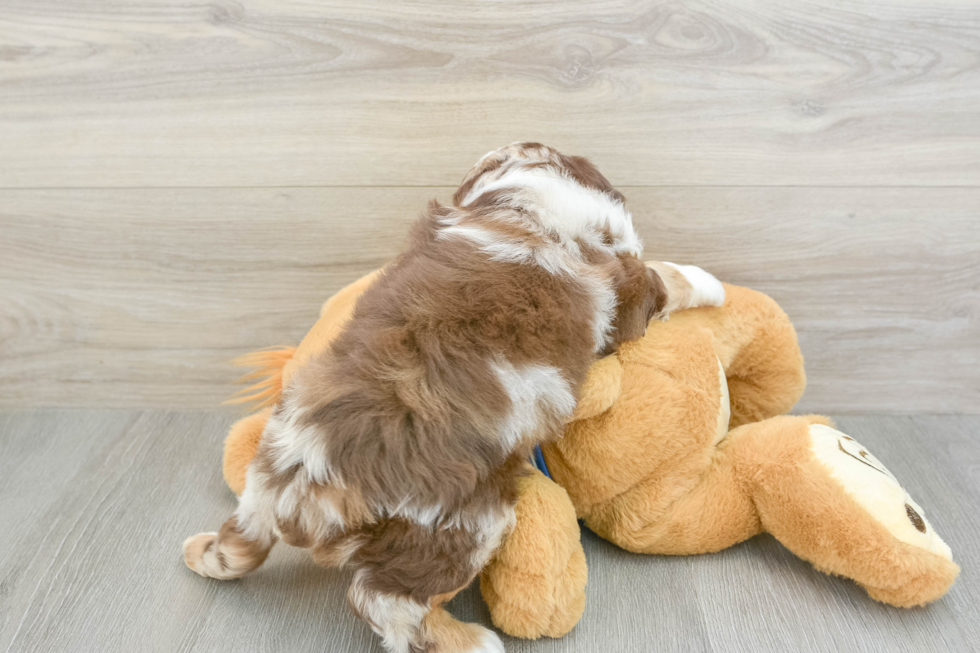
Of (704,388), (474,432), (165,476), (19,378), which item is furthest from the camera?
(19,378)

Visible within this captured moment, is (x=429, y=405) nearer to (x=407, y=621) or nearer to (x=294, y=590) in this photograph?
(x=407, y=621)

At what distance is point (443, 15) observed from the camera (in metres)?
1.11

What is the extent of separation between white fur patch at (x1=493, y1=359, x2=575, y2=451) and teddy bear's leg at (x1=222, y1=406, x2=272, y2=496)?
495mm

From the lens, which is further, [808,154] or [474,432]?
[808,154]

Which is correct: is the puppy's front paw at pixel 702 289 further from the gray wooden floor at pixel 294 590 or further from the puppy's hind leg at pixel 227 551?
the puppy's hind leg at pixel 227 551

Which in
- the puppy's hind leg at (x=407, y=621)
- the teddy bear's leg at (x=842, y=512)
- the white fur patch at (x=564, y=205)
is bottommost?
the puppy's hind leg at (x=407, y=621)

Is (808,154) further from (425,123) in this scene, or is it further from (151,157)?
(151,157)

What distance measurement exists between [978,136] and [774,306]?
45cm

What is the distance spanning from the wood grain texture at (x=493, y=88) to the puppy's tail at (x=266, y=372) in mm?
297

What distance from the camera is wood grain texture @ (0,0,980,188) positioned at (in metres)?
1.11

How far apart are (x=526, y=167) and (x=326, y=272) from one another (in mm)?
515

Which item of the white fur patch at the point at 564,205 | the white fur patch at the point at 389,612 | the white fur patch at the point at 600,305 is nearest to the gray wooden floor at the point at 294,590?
the white fur patch at the point at 389,612

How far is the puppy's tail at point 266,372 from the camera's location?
1.19m

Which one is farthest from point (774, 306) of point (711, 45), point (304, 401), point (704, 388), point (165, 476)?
point (165, 476)
